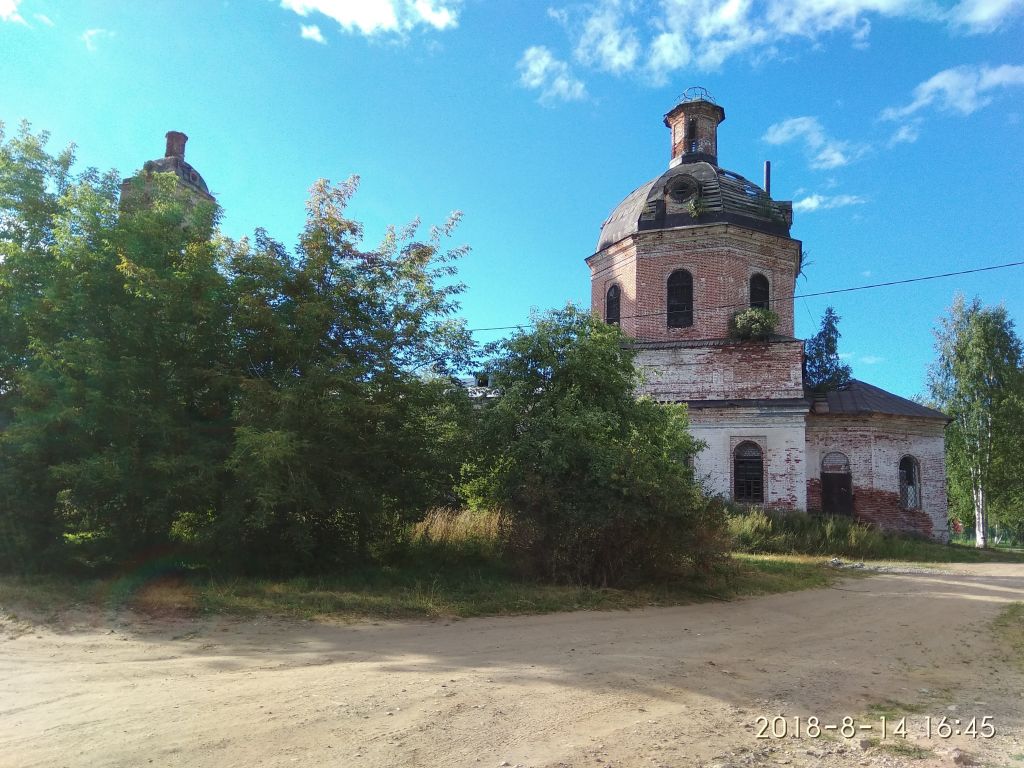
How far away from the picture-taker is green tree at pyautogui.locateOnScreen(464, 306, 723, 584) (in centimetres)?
1037

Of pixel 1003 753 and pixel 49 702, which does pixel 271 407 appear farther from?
pixel 1003 753

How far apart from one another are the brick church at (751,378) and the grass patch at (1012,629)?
10.1 metres

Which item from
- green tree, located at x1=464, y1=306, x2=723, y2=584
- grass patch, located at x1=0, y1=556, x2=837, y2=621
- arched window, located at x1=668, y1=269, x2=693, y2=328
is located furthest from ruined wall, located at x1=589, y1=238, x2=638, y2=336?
grass patch, located at x1=0, y1=556, x2=837, y2=621

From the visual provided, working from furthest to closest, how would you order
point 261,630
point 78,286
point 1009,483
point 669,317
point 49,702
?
point 1009,483, point 669,317, point 78,286, point 261,630, point 49,702

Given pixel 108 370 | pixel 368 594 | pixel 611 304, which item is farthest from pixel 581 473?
pixel 611 304

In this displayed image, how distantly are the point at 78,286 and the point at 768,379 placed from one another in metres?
18.5

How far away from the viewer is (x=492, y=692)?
5129mm

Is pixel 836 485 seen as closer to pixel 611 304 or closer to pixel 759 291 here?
pixel 759 291

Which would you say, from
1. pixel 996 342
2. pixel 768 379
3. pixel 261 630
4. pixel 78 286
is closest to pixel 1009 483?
pixel 996 342

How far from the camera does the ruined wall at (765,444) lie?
20938 millimetres

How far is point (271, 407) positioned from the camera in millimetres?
9570

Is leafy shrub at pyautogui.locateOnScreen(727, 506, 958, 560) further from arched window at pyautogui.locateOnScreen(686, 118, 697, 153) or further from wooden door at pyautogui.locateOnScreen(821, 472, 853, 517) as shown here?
arched window at pyautogui.locateOnScreen(686, 118, 697, 153)

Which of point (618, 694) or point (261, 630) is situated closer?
point (618, 694)

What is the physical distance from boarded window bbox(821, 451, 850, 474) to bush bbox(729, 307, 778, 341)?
495 centimetres
